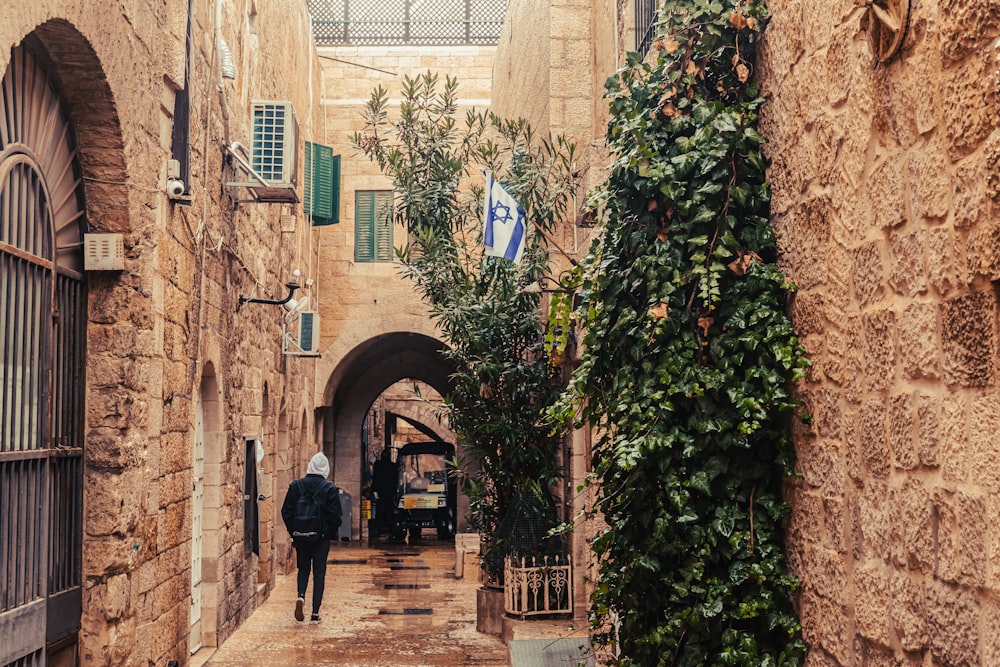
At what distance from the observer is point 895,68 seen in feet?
7.80

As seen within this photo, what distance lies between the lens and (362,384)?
20.2 m

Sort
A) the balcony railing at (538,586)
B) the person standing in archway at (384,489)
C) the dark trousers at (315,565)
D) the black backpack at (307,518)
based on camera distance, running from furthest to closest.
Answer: the person standing in archway at (384,489)
the dark trousers at (315,565)
the black backpack at (307,518)
the balcony railing at (538,586)

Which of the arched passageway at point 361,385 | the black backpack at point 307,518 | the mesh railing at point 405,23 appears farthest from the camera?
the arched passageway at point 361,385

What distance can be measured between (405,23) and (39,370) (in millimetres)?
14170

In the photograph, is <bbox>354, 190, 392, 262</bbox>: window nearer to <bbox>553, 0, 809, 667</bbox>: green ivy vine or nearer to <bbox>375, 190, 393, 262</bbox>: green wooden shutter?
<bbox>375, 190, 393, 262</bbox>: green wooden shutter

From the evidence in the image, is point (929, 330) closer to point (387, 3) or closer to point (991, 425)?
point (991, 425)

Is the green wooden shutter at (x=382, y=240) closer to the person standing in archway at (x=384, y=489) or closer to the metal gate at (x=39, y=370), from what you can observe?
the person standing in archway at (x=384, y=489)

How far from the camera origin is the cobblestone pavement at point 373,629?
316 inches

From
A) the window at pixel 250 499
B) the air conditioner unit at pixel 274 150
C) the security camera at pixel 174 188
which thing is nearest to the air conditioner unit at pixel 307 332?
the window at pixel 250 499

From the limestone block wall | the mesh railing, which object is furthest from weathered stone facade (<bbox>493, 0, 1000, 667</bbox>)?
the mesh railing

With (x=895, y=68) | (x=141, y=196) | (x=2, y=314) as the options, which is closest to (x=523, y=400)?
(x=141, y=196)

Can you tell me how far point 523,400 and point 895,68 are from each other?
6544mm

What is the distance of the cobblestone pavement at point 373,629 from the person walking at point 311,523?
0.31 metres

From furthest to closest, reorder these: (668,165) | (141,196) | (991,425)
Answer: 1. (141,196)
2. (668,165)
3. (991,425)
